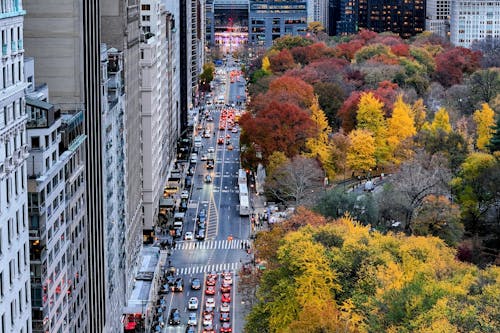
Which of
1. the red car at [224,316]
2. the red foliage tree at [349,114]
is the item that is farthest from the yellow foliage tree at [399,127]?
the red car at [224,316]

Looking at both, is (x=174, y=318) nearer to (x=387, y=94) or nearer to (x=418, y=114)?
(x=418, y=114)

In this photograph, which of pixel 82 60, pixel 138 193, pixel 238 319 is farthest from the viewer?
pixel 138 193

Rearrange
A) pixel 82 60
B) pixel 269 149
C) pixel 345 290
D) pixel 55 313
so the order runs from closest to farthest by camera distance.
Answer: pixel 55 313, pixel 82 60, pixel 345 290, pixel 269 149

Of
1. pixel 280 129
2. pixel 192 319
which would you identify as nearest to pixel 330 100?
pixel 280 129

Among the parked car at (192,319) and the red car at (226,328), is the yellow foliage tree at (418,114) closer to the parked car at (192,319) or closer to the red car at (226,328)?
the parked car at (192,319)

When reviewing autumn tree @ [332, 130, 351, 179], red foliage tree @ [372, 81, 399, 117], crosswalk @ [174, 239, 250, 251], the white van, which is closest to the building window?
crosswalk @ [174, 239, 250, 251]

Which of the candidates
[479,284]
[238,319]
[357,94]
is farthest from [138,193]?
[357,94]

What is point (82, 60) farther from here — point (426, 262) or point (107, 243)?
point (426, 262)

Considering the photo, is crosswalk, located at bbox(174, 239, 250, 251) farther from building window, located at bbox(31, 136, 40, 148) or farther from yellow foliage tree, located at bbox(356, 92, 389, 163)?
building window, located at bbox(31, 136, 40, 148)
